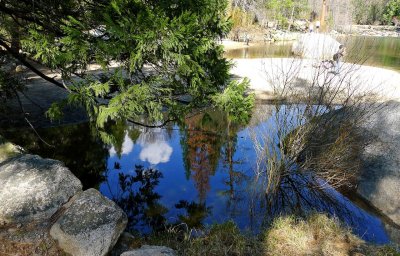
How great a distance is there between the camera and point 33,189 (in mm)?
4004

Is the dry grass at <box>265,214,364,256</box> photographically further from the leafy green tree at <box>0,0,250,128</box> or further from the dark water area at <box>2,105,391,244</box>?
the leafy green tree at <box>0,0,250,128</box>

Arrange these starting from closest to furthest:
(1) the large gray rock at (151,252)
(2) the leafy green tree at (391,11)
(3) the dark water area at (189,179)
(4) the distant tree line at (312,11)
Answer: (1) the large gray rock at (151,252) → (3) the dark water area at (189,179) → (4) the distant tree line at (312,11) → (2) the leafy green tree at (391,11)

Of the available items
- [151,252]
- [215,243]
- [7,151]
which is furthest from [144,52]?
[7,151]

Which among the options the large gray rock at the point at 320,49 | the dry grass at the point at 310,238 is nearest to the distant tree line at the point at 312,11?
the large gray rock at the point at 320,49

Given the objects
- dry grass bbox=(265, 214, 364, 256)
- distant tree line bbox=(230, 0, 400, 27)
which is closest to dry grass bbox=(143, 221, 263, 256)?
dry grass bbox=(265, 214, 364, 256)

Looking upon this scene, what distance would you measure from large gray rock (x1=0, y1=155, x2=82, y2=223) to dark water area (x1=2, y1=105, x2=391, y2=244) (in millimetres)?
760

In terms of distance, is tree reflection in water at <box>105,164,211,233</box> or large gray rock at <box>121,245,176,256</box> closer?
large gray rock at <box>121,245,176,256</box>

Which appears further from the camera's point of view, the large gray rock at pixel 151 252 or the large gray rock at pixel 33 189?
the large gray rock at pixel 33 189

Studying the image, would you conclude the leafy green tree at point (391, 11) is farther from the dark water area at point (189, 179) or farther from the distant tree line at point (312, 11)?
the dark water area at point (189, 179)

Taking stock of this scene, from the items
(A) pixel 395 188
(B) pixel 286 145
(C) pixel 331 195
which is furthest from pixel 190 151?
(A) pixel 395 188

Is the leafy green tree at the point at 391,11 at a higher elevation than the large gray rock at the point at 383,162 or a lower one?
higher

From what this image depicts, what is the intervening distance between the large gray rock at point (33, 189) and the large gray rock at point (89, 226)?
0.28 metres

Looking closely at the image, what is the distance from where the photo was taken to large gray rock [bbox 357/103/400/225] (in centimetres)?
592

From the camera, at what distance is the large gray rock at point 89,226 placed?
11.4ft
